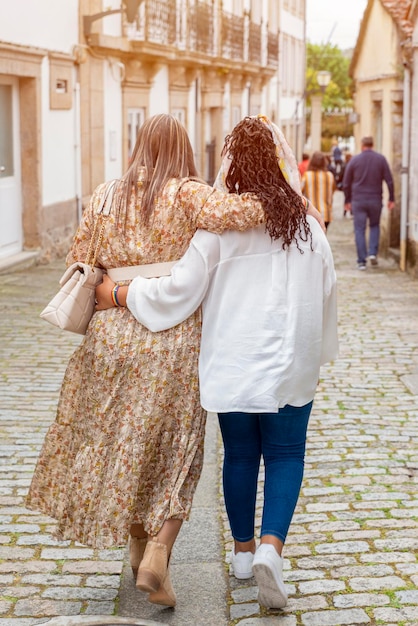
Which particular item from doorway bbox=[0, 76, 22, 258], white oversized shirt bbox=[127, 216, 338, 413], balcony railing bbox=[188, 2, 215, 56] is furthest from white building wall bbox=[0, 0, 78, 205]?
white oversized shirt bbox=[127, 216, 338, 413]

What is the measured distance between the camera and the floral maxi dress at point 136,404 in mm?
4070

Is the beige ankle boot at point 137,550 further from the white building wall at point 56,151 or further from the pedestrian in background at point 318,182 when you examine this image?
the white building wall at point 56,151

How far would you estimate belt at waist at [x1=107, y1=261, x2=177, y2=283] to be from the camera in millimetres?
4109

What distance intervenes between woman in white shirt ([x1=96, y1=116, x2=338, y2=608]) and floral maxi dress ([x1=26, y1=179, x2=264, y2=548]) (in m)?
0.07

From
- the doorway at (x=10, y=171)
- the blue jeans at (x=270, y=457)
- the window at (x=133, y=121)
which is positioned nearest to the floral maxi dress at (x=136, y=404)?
the blue jeans at (x=270, y=457)

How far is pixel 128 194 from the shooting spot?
409cm

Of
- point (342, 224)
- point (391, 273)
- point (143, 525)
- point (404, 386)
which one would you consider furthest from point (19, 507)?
point (342, 224)

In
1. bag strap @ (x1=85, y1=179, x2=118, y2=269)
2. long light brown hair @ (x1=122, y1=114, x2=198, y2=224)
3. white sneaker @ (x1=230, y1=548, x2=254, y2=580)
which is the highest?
long light brown hair @ (x1=122, y1=114, x2=198, y2=224)

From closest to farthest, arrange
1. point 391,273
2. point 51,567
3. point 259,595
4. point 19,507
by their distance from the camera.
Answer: point 259,595 → point 51,567 → point 19,507 → point 391,273

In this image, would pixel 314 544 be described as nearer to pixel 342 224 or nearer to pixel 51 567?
pixel 51 567

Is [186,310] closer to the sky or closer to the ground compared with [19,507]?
closer to the sky

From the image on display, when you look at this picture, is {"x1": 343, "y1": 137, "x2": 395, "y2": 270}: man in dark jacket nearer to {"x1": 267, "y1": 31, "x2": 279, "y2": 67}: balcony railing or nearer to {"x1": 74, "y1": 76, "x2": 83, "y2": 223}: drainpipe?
{"x1": 74, "y1": 76, "x2": 83, "y2": 223}: drainpipe

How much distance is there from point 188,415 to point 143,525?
1.40ft

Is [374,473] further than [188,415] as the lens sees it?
Yes
